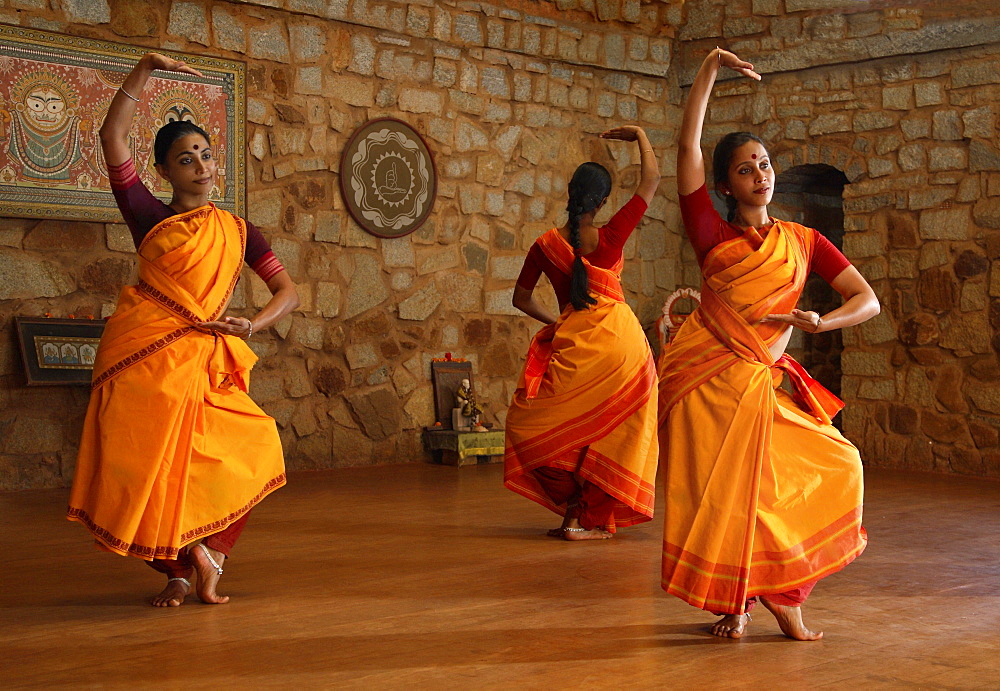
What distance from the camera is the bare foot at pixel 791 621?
8.68ft

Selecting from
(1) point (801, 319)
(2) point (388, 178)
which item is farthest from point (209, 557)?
(2) point (388, 178)

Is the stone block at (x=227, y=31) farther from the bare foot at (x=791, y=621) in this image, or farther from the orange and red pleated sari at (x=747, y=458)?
the bare foot at (x=791, y=621)

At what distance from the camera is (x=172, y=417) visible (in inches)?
113

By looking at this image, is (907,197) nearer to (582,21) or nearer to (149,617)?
(582,21)

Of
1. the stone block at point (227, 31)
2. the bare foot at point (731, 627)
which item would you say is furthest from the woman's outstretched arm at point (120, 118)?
the stone block at point (227, 31)

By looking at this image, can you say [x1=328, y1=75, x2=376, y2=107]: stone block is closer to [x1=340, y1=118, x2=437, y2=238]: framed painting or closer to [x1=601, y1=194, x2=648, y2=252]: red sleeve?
[x1=340, y1=118, x2=437, y2=238]: framed painting

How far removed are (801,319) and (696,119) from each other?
576 mm

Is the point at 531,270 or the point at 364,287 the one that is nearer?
the point at 531,270

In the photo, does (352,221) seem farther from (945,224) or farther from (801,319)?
(801,319)

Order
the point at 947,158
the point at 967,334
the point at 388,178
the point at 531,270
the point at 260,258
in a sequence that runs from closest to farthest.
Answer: the point at 260,258 → the point at 531,270 → the point at 967,334 → the point at 947,158 → the point at 388,178

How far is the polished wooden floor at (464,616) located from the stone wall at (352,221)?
1.61m

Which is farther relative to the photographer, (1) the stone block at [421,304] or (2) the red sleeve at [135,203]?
(1) the stone block at [421,304]

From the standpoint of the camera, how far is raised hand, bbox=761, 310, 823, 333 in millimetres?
2566

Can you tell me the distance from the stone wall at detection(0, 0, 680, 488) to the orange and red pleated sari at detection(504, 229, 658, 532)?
2474 mm
